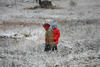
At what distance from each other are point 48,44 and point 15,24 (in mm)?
8591

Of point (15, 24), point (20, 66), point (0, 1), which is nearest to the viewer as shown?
point (20, 66)

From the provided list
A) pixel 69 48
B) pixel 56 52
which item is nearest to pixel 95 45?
pixel 69 48

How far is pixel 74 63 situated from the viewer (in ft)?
24.2

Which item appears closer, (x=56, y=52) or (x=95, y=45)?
(x=56, y=52)

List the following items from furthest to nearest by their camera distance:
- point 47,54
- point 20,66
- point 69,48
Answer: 1. point 69,48
2. point 47,54
3. point 20,66

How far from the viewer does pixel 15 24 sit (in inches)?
647

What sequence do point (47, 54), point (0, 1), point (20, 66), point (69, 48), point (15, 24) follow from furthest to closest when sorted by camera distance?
1. point (0, 1)
2. point (15, 24)
3. point (69, 48)
4. point (47, 54)
5. point (20, 66)

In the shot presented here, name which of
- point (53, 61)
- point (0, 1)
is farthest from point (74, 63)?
point (0, 1)

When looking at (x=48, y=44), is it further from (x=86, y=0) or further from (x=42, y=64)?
(x=86, y=0)

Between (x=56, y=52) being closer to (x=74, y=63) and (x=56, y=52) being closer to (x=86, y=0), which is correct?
(x=74, y=63)

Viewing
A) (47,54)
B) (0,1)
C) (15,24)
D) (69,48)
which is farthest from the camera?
(0,1)

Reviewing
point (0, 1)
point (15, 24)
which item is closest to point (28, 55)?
point (15, 24)

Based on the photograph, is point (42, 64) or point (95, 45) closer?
point (42, 64)

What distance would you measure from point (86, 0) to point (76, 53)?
26.4m
